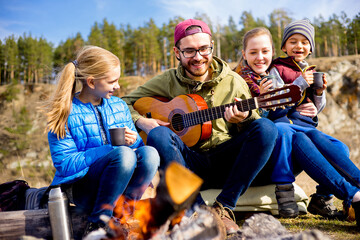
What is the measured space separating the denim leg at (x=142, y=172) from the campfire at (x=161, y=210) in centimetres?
8

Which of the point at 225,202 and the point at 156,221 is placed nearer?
the point at 156,221

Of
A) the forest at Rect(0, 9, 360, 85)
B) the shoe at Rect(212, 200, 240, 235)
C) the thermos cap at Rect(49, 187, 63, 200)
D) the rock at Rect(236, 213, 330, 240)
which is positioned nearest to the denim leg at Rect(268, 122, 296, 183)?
the shoe at Rect(212, 200, 240, 235)

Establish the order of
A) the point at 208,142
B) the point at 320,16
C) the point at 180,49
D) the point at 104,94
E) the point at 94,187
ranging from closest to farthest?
the point at 94,187 < the point at 104,94 < the point at 208,142 < the point at 180,49 < the point at 320,16

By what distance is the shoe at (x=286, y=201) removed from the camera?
9.05ft

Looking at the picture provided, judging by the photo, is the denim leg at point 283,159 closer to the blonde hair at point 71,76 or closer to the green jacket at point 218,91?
the green jacket at point 218,91

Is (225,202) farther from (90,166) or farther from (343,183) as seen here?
(90,166)

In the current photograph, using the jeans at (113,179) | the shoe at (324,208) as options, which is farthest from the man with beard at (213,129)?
the shoe at (324,208)

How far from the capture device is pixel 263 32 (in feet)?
11.2

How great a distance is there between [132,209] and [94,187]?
1.20 feet

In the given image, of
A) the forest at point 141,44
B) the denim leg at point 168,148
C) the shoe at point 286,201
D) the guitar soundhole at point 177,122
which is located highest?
the forest at point 141,44

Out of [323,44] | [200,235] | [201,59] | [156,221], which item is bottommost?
[156,221]

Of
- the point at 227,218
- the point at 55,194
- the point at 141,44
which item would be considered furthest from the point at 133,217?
the point at 141,44

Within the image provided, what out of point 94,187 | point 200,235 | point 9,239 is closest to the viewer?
point 200,235

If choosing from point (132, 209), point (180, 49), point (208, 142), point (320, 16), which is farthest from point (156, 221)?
point (320, 16)
